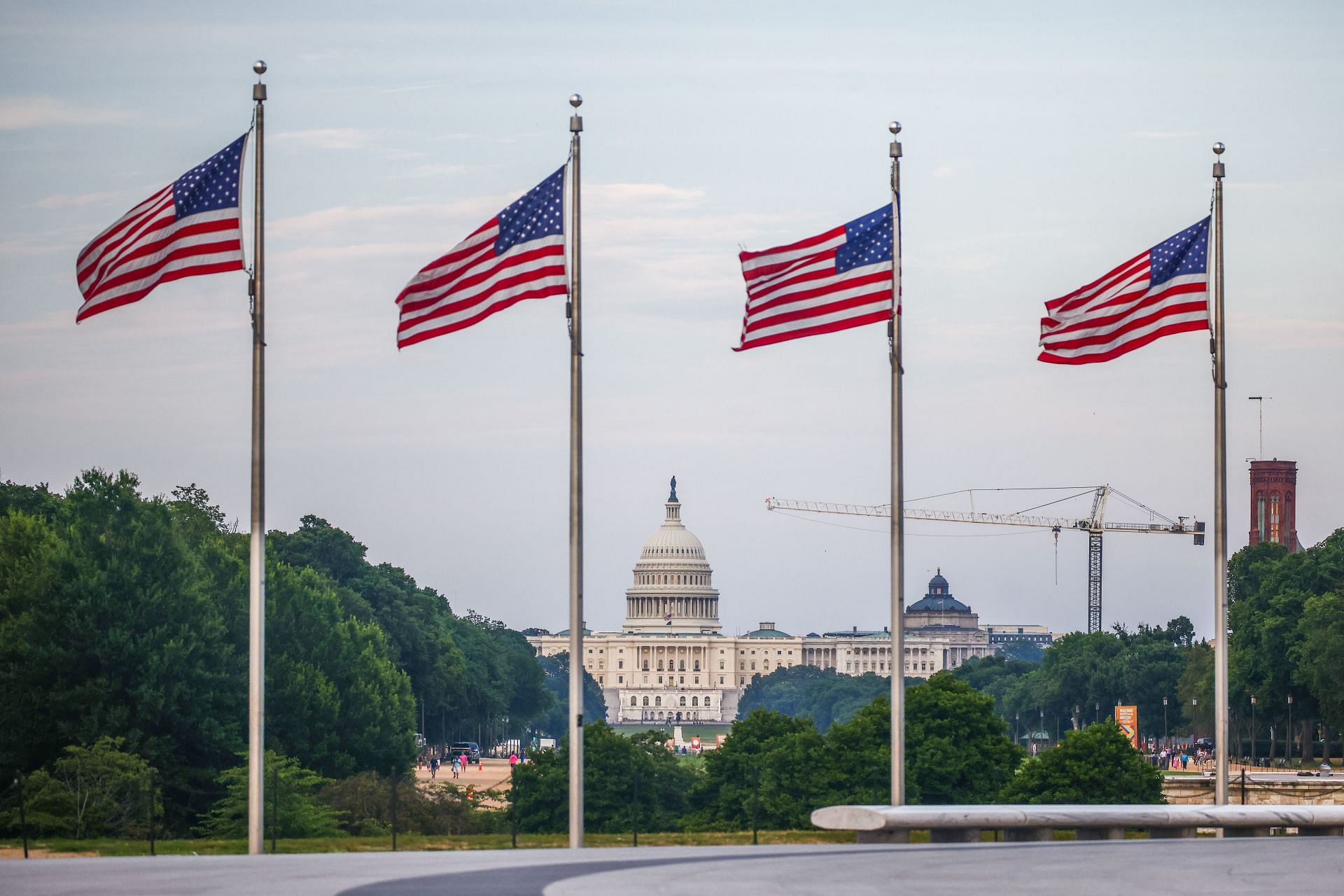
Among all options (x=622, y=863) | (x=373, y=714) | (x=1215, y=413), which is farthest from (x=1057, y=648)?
(x=622, y=863)

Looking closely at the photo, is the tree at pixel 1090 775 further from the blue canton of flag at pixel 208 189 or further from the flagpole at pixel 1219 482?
the blue canton of flag at pixel 208 189

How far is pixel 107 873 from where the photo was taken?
81.5 ft

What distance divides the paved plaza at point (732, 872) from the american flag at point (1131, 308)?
10258 millimetres

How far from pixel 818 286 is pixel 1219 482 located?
28.4 feet

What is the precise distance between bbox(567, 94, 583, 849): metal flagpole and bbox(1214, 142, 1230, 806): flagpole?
38.5ft

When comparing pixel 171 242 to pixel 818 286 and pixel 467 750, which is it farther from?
pixel 467 750

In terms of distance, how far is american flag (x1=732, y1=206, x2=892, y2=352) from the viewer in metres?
35.5

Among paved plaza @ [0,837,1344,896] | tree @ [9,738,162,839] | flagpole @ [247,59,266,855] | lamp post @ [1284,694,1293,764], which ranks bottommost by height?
lamp post @ [1284,694,1293,764]

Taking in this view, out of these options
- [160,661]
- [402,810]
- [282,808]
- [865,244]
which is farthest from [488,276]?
[160,661]

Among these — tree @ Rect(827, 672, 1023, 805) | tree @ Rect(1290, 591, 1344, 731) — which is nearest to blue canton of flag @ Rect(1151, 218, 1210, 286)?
tree @ Rect(827, 672, 1023, 805)

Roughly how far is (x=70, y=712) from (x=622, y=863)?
135 ft

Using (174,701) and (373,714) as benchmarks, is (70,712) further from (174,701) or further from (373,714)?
(373,714)

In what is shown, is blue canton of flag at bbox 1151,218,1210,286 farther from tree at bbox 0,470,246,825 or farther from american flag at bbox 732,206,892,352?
tree at bbox 0,470,246,825

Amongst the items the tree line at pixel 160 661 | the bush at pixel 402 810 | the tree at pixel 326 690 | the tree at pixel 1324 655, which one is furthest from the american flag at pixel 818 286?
the tree at pixel 1324 655
